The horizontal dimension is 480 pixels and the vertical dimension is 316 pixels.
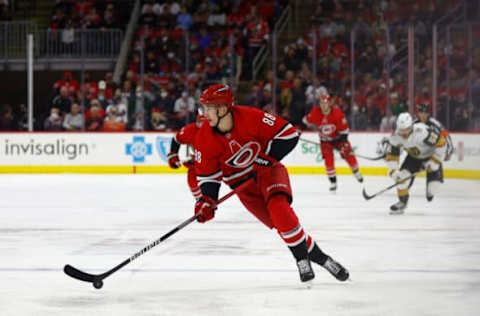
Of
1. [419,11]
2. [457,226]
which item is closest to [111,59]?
[419,11]

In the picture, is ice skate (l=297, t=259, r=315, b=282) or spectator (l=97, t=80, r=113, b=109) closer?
ice skate (l=297, t=259, r=315, b=282)

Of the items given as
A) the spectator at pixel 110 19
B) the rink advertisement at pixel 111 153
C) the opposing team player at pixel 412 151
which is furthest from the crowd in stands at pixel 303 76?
the opposing team player at pixel 412 151

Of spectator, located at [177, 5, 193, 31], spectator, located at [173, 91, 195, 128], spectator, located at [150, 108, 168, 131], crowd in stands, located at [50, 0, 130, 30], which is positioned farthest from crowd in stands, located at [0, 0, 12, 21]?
spectator, located at [173, 91, 195, 128]

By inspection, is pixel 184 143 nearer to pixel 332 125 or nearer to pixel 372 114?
pixel 332 125

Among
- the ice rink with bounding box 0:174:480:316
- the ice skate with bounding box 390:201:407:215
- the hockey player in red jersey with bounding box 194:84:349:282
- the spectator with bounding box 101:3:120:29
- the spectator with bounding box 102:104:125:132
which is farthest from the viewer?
the spectator with bounding box 101:3:120:29

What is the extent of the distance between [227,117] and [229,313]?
106 centimetres

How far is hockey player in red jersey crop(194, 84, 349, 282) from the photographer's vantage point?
4.72m

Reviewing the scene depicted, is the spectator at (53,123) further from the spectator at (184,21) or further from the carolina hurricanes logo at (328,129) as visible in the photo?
the carolina hurricanes logo at (328,129)

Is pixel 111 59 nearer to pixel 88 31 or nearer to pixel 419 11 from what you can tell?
pixel 88 31

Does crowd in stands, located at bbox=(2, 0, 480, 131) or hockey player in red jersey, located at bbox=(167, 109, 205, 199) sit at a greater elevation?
crowd in stands, located at bbox=(2, 0, 480, 131)

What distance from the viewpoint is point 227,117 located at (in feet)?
15.4

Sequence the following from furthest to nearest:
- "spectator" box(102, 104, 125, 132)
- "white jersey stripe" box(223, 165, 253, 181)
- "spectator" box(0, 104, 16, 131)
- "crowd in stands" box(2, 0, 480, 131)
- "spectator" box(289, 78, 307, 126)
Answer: "spectator" box(0, 104, 16, 131) → "spectator" box(102, 104, 125, 132) → "spectator" box(289, 78, 307, 126) → "crowd in stands" box(2, 0, 480, 131) → "white jersey stripe" box(223, 165, 253, 181)

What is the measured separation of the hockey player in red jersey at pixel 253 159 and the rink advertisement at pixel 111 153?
9923 mm

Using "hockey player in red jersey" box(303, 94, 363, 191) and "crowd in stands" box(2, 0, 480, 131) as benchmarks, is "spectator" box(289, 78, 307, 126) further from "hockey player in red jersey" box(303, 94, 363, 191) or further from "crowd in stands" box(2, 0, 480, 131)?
"hockey player in red jersey" box(303, 94, 363, 191)
